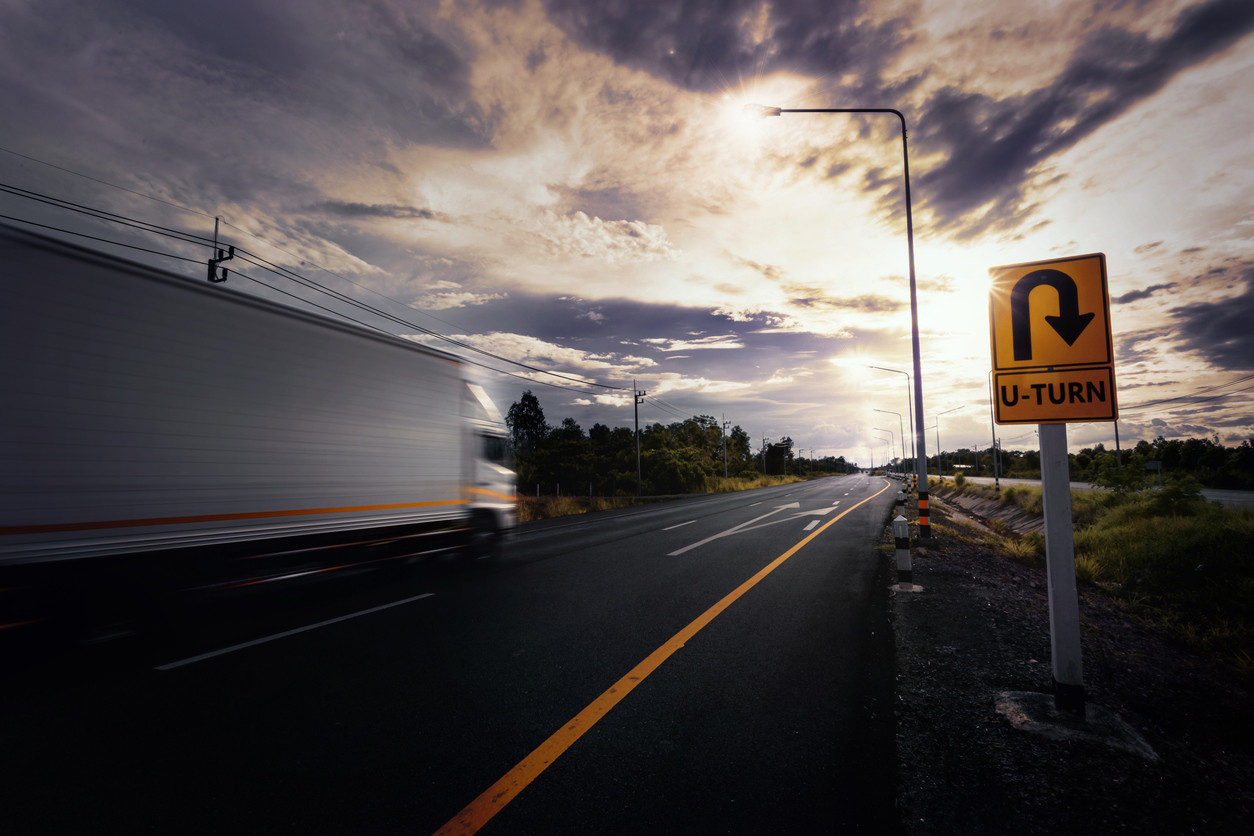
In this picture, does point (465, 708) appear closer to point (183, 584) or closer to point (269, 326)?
point (183, 584)

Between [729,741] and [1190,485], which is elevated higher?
[1190,485]

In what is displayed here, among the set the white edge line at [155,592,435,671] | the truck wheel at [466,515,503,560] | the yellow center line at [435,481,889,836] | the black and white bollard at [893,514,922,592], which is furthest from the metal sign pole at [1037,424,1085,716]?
the truck wheel at [466,515,503,560]

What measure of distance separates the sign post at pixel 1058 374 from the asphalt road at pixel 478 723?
46.7 inches

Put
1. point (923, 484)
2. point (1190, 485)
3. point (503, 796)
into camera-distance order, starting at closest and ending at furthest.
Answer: point (503, 796), point (923, 484), point (1190, 485)

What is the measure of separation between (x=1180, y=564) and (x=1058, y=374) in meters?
6.77

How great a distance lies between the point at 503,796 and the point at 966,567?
7.83 m

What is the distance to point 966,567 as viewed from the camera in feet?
25.5

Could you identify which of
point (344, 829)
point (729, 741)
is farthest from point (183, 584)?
point (729, 741)

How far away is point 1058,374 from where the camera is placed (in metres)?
3.30

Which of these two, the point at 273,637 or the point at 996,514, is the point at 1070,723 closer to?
the point at 273,637

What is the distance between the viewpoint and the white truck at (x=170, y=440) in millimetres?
4070

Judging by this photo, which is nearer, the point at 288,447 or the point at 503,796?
the point at 503,796

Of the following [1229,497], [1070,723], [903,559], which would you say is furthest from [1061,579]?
[1229,497]

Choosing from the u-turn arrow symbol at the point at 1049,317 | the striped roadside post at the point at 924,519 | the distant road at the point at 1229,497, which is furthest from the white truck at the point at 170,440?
the distant road at the point at 1229,497
